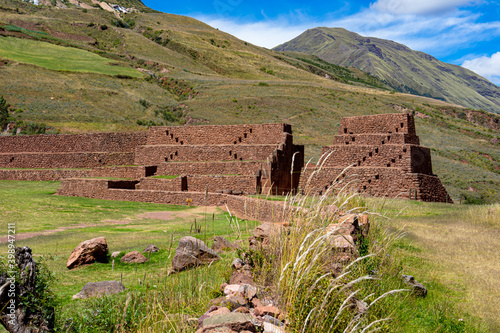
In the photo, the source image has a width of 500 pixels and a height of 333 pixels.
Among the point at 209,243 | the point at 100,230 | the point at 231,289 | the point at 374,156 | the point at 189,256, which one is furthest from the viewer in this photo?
the point at 374,156

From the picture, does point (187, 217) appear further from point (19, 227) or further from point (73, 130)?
point (73, 130)

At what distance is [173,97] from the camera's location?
58594 mm

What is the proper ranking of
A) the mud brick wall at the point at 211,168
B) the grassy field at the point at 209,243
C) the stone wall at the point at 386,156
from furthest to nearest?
1. the mud brick wall at the point at 211,168
2. the stone wall at the point at 386,156
3. the grassy field at the point at 209,243

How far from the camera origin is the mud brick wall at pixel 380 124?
23.4m

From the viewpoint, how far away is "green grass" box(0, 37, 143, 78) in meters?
Answer: 56.9

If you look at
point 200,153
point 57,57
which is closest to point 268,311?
point 200,153

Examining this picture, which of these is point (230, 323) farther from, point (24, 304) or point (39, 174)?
point (39, 174)

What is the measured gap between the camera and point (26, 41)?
68562mm

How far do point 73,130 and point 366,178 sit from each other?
A: 28.3m

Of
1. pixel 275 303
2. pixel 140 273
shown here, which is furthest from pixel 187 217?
pixel 275 303

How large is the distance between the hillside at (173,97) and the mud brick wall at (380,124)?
321 inches

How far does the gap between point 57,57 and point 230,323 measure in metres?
70.4

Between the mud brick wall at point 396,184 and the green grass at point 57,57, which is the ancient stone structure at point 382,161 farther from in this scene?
the green grass at point 57,57

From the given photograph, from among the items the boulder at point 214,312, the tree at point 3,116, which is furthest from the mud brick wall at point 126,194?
the tree at point 3,116
